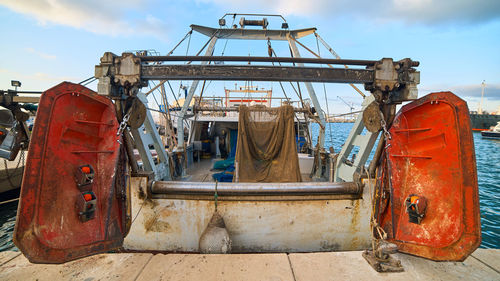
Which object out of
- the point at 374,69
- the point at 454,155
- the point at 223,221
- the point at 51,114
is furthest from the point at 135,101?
the point at 454,155

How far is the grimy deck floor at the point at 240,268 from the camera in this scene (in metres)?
2.18

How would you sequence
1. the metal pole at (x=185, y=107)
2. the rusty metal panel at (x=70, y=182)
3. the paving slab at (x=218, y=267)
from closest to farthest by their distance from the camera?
the rusty metal panel at (x=70, y=182) < the paving slab at (x=218, y=267) < the metal pole at (x=185, y=107)

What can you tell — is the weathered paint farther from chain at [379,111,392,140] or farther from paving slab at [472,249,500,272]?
paving slab at [472,249,500,272]

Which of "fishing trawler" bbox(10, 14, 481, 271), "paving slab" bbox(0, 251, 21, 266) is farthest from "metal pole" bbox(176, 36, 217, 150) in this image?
"paving slab" bbox(0, 251, 21, 266)

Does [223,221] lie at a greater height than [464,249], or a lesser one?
lesser

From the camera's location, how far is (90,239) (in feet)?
7.76

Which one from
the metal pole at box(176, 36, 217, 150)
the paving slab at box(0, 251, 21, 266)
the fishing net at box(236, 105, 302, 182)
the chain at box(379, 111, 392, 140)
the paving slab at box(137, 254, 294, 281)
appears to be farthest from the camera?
the metal pole at box(176, 36, 217, 150)

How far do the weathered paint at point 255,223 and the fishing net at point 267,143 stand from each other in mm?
1838

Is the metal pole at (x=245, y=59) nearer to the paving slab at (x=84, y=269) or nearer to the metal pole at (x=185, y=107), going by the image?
the paving slab at (x=84, y=269)

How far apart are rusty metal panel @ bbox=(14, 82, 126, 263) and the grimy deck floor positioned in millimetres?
301

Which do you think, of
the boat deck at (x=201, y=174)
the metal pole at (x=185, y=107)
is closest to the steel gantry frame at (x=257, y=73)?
the metal pole at (x=185, y=107)

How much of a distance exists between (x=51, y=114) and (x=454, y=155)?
4.50 m

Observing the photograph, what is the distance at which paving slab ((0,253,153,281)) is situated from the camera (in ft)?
7.16

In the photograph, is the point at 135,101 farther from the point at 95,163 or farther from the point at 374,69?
the point at 374,69
